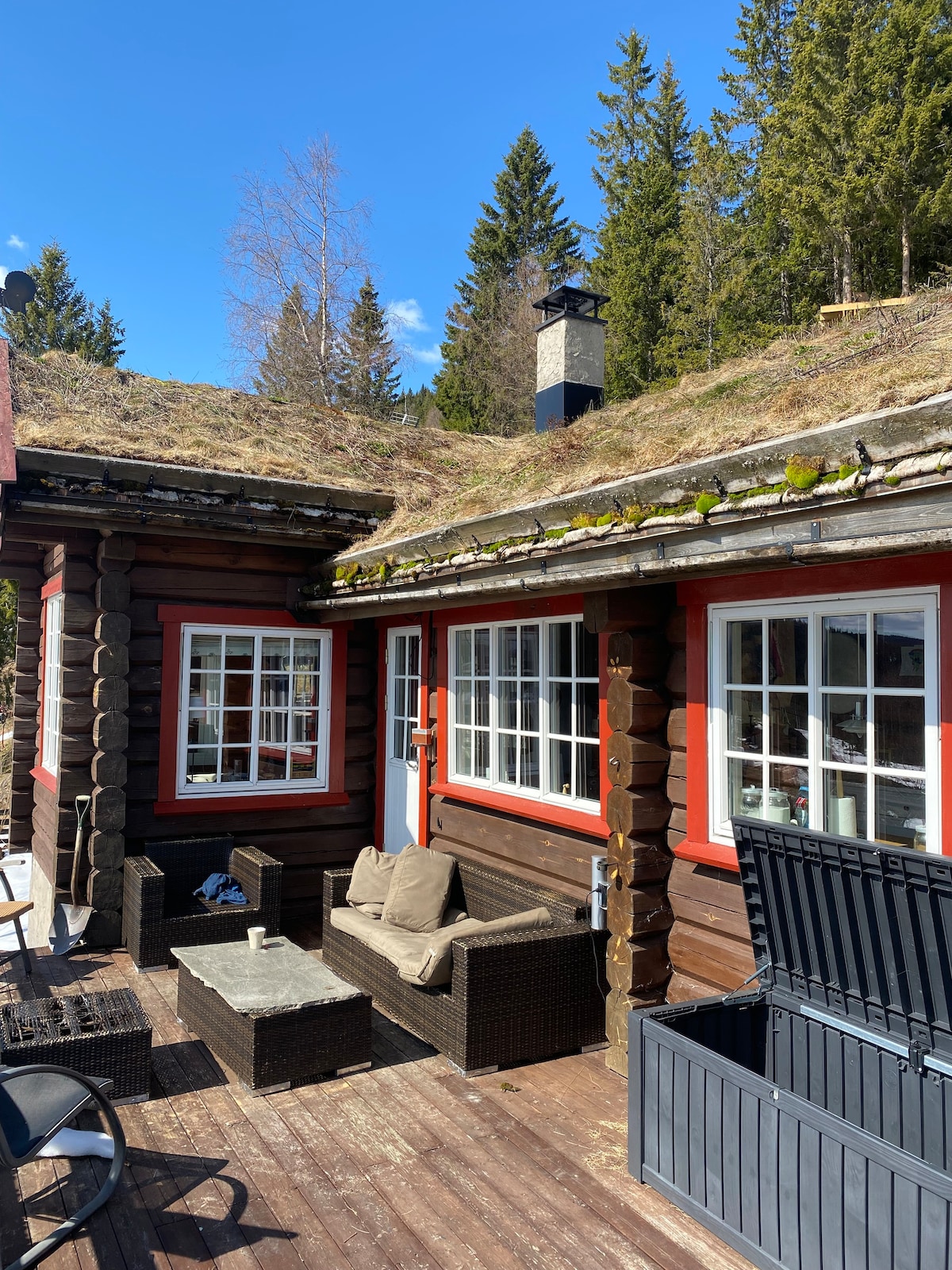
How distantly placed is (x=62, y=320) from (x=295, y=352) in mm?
13919

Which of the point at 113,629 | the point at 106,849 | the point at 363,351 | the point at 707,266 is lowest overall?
the point at 106,849

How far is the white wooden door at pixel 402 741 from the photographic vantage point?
735 centimetres

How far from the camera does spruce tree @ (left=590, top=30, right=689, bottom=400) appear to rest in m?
22.4

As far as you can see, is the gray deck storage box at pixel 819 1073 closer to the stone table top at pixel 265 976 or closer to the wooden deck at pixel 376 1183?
the wooden deck at pixel 376 1183

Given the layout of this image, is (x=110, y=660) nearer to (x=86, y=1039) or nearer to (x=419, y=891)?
(x=419, y=891)

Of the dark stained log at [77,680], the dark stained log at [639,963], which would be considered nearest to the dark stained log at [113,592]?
the dark stained log at [77,680]

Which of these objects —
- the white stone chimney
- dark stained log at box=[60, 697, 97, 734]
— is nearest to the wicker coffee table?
dark stained log at box=[60, 697, 97, 734]

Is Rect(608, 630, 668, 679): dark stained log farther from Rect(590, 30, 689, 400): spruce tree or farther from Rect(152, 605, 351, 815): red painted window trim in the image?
Rect(590, 30, 689, 400): spruce tree

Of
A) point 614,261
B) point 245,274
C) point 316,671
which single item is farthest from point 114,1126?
point 614,261

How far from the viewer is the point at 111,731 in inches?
265

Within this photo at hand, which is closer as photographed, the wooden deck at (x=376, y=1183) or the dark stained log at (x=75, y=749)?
the wooden deck at (x=376, y=1183)

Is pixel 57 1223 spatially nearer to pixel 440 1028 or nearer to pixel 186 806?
pixel 440 1028

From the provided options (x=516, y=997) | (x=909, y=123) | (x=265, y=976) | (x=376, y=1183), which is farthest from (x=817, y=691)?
(x=909, y=123)

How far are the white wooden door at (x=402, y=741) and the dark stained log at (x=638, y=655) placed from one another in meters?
2.82
